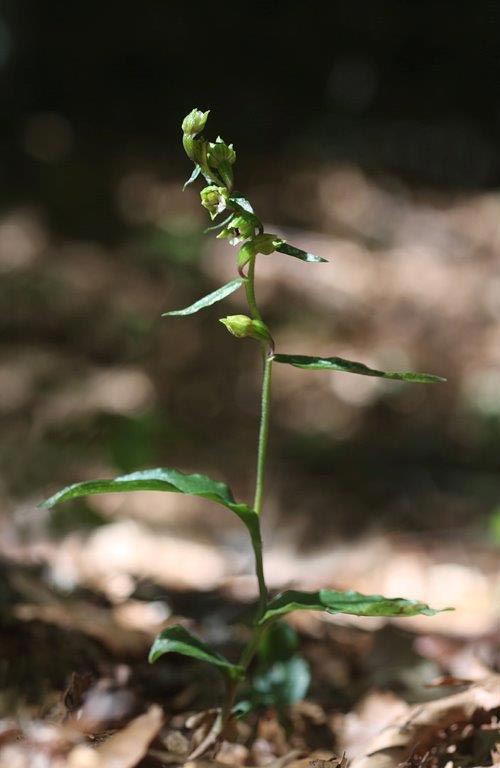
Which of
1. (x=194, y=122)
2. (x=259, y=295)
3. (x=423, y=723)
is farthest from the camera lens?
(x=259, y=295)

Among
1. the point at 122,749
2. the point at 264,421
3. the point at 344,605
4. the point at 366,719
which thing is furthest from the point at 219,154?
the point at 366,719

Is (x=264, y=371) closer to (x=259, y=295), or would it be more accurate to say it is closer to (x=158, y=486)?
(x=158, y=486)

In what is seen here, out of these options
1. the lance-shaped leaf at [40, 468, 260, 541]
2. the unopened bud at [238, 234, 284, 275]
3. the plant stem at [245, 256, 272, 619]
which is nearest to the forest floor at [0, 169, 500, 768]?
the plant stem at [245, 256, 272, 619]

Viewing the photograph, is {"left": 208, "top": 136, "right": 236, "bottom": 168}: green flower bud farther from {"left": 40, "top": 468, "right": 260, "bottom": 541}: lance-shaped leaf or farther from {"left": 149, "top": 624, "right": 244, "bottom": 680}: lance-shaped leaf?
{"left": 149, "top": 624, "right": 244, "bottom": 680}: lance-shaped leaf

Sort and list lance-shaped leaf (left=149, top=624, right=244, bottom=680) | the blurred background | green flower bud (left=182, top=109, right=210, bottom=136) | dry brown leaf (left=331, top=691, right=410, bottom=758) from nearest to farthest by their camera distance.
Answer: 1. green flower bud (left=182, top=109, right=210, bottom=136)
2. lance-shaped leaf (left=149, top=624, right=244, bottom=680)
3. dry brown leaf (left=331, top=691, right=410, bottom=758)
4. the blurred background

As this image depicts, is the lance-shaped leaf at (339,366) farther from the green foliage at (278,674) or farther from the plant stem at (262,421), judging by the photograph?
the green foliage at (278,674)

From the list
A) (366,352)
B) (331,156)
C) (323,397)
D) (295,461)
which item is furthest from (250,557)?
(331,156)
